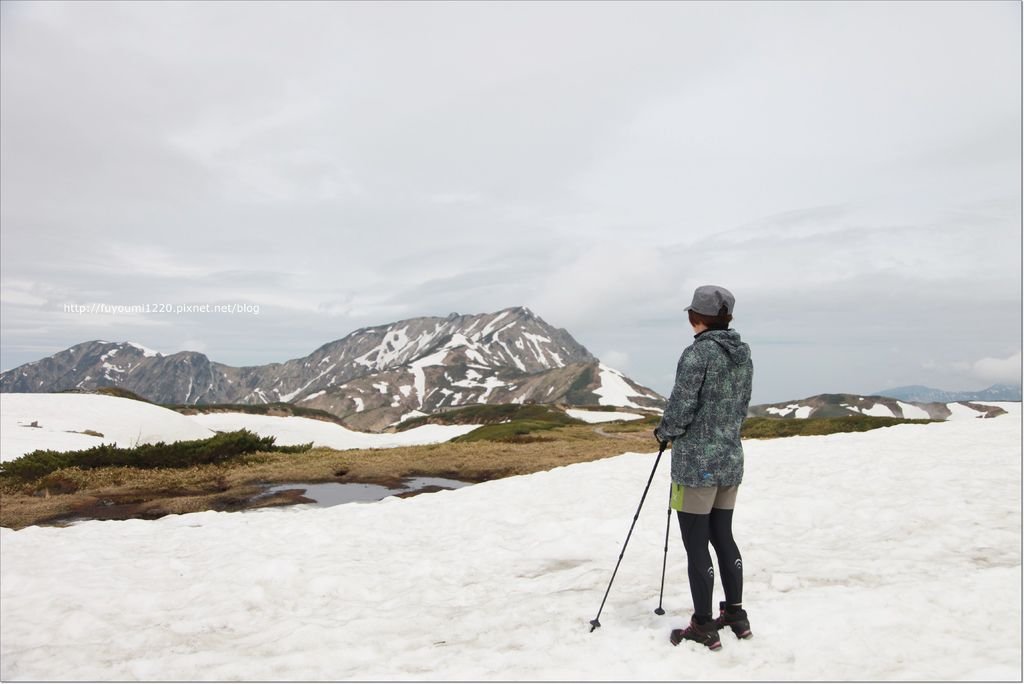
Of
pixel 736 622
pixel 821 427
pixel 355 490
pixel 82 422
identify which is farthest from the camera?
pixel 82 422

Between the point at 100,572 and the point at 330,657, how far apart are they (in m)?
7.27

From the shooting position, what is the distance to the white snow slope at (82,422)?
3778cm

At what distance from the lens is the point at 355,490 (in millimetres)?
20594

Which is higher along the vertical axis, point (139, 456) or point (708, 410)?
point (708, 410)

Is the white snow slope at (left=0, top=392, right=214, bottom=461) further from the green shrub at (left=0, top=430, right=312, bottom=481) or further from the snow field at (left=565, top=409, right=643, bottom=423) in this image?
the snow field at (left=565, top=409, right=643, bottom=423)

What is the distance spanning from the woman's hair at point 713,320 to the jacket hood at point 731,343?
0.13m

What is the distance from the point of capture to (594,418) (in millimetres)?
106812

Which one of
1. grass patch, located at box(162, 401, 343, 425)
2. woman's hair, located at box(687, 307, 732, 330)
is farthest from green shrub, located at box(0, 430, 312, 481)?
grass patch, located at box(162, 401, 343, 425)

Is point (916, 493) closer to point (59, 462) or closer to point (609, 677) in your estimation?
point (609, 677)

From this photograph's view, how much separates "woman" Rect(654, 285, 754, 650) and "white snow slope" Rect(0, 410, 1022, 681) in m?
0.57

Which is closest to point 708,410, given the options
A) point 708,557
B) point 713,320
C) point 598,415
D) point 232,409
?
point 713,320

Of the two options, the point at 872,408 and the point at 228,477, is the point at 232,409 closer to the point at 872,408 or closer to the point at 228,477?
the point at 228,477

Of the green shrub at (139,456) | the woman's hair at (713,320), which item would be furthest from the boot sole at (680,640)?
the green shrub at (139,456)

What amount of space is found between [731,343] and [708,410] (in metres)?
0.80
